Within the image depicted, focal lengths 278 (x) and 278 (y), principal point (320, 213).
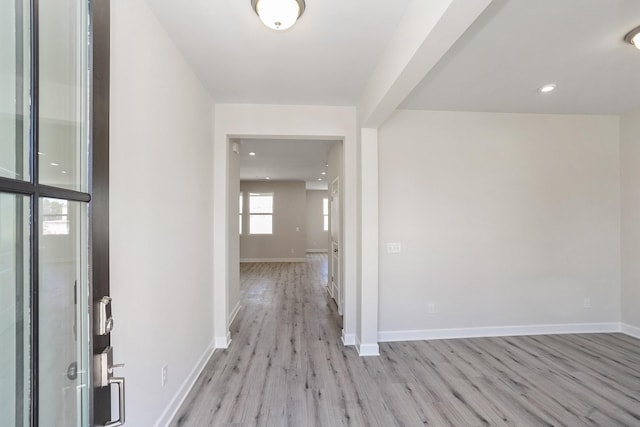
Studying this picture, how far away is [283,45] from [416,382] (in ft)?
9.55

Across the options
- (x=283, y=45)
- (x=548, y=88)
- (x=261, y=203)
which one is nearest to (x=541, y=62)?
(x=548, y=88)

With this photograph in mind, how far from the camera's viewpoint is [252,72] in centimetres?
238

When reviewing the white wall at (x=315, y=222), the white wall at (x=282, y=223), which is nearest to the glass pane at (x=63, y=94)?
the white wall at (x=282, y=223)

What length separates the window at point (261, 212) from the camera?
29.6ft

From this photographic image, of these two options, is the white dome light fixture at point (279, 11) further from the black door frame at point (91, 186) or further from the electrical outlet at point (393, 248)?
the electrical outlet at point (393, 248)

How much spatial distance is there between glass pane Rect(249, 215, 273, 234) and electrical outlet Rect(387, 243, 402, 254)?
6307 millimetres

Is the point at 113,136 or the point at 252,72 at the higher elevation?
the point at 252,72

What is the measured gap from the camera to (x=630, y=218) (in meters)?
3.32

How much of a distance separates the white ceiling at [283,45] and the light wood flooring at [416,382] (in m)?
2.65

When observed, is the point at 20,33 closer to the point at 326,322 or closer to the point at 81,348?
the point at 81,348

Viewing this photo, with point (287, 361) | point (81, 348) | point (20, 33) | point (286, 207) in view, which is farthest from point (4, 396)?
point (286, 207)

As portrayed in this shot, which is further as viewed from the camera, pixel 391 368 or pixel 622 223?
pixel 622 223

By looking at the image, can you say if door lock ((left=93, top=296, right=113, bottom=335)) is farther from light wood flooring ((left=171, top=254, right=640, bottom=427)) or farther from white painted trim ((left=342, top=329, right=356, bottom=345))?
white painted trim ((left=342, top=329, right=356, bottom=345))

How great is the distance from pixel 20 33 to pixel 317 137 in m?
2.66
